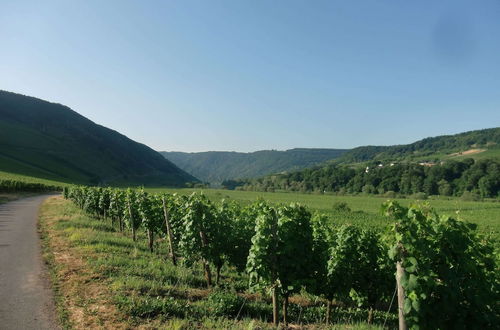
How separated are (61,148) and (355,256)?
6287 inches

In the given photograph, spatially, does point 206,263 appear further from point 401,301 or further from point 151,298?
point 401,301

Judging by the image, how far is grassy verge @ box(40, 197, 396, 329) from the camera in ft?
23.8

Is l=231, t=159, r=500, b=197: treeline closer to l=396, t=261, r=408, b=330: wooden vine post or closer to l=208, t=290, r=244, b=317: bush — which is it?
l=208, t=290, r=244, b=317: bush

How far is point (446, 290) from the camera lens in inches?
216

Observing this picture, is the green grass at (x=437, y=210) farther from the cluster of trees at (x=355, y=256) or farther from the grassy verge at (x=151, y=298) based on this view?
the grassy verge at (x=151, y=298)

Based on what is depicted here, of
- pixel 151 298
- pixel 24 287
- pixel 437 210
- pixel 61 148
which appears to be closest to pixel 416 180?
pixel 437 210

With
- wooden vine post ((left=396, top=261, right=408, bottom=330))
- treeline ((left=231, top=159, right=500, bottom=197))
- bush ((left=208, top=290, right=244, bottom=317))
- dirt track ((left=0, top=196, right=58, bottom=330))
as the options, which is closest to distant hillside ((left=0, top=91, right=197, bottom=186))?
dirt track ((left=0, top=196, right=58, bottom=330))

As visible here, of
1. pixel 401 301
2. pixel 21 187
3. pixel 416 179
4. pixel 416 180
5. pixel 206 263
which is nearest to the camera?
pixel 401 301

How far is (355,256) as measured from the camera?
30.3 ft

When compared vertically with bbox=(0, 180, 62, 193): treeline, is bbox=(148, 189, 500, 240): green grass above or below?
below

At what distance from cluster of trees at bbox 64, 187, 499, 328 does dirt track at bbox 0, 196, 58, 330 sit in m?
4.51

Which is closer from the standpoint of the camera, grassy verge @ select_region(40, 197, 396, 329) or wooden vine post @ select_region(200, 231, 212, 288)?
grassy verge @ select_region(40, 197, 396, 329)

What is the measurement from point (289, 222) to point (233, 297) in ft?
8.44

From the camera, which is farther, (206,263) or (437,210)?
(437,210)
